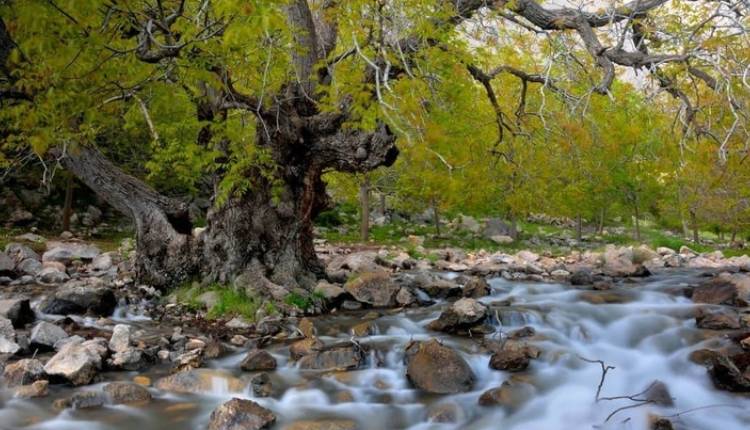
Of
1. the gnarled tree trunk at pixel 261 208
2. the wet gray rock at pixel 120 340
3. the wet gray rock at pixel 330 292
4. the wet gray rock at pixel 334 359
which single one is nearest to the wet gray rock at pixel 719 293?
the gnarled tree trunk at pixel 261 208

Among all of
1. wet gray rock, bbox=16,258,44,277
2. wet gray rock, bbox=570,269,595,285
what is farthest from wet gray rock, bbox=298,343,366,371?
wet gray rock, bbox=16,258,44,277

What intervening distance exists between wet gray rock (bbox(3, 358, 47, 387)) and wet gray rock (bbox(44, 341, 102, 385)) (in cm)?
8

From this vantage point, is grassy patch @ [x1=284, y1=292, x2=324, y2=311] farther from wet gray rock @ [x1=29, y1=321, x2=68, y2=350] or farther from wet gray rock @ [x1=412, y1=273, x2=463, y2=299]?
wet gray rock @ [x1=29, y1=321, x2=68, y2=350]

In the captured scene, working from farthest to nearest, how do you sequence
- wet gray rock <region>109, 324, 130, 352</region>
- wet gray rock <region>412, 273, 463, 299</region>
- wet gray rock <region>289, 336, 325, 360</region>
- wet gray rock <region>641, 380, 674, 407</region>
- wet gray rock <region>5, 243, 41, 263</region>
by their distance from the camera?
wet gray rock <region>5, 243, 41, 263</region>, wet gray rock <region>412, 273, 463, 299</region>, wet gray rock <region>289, 336, 325, 360</region>, wet gray rock <region>109, 324, 130, 352</region>, wet gray rock <region>641, 380, 674, 407</region>

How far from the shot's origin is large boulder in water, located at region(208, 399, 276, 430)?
545cm

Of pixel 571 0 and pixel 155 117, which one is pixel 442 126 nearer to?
pixel 571 0

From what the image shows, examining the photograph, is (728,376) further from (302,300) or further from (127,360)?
(127,360)

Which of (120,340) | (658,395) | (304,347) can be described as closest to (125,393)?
(120,340)

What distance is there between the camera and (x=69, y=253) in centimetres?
1464

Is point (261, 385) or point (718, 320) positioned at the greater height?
point (718, 320)

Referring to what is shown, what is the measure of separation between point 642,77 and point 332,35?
547 centimetres

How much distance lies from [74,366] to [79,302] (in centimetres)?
318

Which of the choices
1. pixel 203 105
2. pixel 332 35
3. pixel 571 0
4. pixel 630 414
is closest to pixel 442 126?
pixel 332 35

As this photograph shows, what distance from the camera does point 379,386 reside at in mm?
6734
